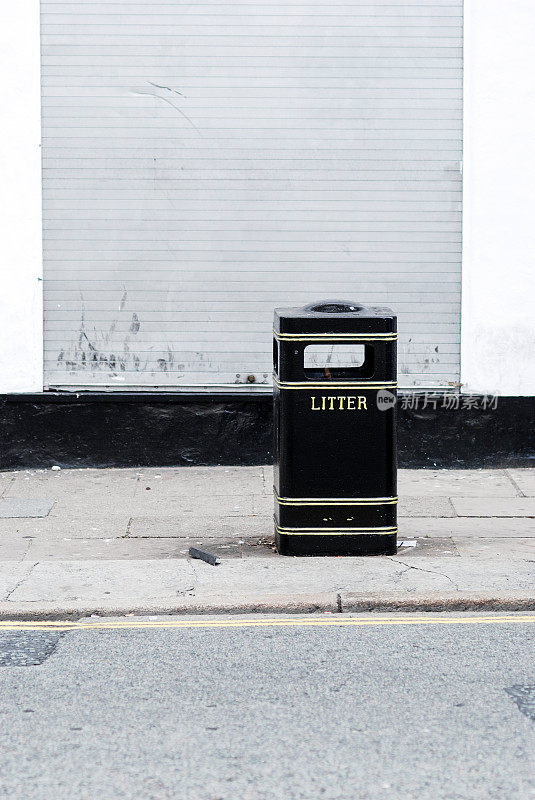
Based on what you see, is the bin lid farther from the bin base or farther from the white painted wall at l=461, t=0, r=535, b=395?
the white painted wall at l=461, t=0, r=535, b=395

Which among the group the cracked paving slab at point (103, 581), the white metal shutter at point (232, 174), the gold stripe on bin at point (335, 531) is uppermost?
the white metal shutter at point (232, 174)

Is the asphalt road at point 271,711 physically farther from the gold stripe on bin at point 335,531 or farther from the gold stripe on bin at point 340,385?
the gold stripe on bin at point 340,385

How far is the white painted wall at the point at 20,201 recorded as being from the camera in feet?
34.6

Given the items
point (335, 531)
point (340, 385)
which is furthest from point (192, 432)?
point (340, 385)

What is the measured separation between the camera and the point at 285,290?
35.5ft

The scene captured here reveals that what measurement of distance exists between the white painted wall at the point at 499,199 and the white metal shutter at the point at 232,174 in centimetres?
17

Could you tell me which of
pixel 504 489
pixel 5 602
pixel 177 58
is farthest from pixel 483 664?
pixel 177 58

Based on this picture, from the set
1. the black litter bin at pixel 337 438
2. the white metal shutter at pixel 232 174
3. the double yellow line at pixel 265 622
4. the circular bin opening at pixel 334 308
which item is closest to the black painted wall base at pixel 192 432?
the white metal shutter at pixel 232 174

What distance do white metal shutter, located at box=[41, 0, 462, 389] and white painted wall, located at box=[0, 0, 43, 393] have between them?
123 millimetres

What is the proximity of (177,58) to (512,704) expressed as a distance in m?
7.50

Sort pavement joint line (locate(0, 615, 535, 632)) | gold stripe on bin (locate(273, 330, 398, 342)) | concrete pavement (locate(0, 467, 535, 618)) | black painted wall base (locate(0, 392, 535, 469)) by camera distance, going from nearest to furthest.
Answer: pavement joint line (locate(0, 615, 535, 632)) → concrete pavement (locate(0, 467, 535, 618)) → gold stripe on bin (locate(273, 330, 398, 342)) → black painted wall base (locate(0, 392, 535, 469))

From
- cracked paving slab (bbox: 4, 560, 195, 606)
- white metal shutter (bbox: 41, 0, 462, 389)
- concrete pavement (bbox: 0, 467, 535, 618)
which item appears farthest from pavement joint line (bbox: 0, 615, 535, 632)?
white metal shutter (bbox: 41, 0, 462, 389)

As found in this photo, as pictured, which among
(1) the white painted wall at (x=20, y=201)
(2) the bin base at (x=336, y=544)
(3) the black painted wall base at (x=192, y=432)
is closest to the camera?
(2) the bin base at (x=336, y=544)

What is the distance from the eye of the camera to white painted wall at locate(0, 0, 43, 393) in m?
10.5
